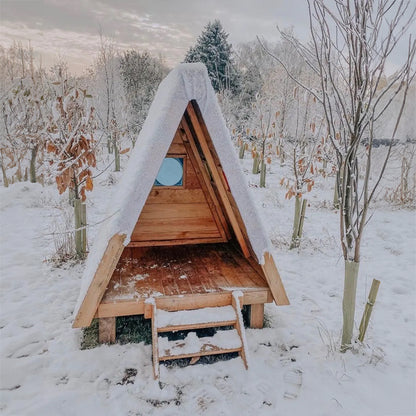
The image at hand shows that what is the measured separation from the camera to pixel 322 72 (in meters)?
2.66

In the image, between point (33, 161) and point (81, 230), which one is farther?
point (33, 161)

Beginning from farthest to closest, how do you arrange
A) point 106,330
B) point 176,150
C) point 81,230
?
point 81,230
point 176,150
point 106,330

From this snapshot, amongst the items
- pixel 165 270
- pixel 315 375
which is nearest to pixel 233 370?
pixel 315 375

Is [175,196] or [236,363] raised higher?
[175,196]

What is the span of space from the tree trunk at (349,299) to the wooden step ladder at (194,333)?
3.16 feet

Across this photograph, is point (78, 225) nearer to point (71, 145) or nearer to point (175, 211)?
point (71, 145)

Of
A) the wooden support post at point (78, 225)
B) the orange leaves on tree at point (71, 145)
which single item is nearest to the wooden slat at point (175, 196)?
the orange leaves on tree at point (71, 145)

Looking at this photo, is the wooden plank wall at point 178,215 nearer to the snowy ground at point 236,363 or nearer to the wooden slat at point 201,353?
the snowy ground at point 236,363

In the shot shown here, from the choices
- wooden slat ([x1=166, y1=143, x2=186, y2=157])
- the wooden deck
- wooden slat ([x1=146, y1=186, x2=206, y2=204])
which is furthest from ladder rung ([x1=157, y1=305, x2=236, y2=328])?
wooden slat ([x1=166, y1=143, x2=186, y2=157])

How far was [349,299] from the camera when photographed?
3033 mm

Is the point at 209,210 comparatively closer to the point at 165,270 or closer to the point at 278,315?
the point at 165,270

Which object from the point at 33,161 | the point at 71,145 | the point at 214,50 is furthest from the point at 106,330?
the point at 214,50

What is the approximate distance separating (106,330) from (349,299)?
2.35m

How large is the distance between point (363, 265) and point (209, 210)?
118 inches
